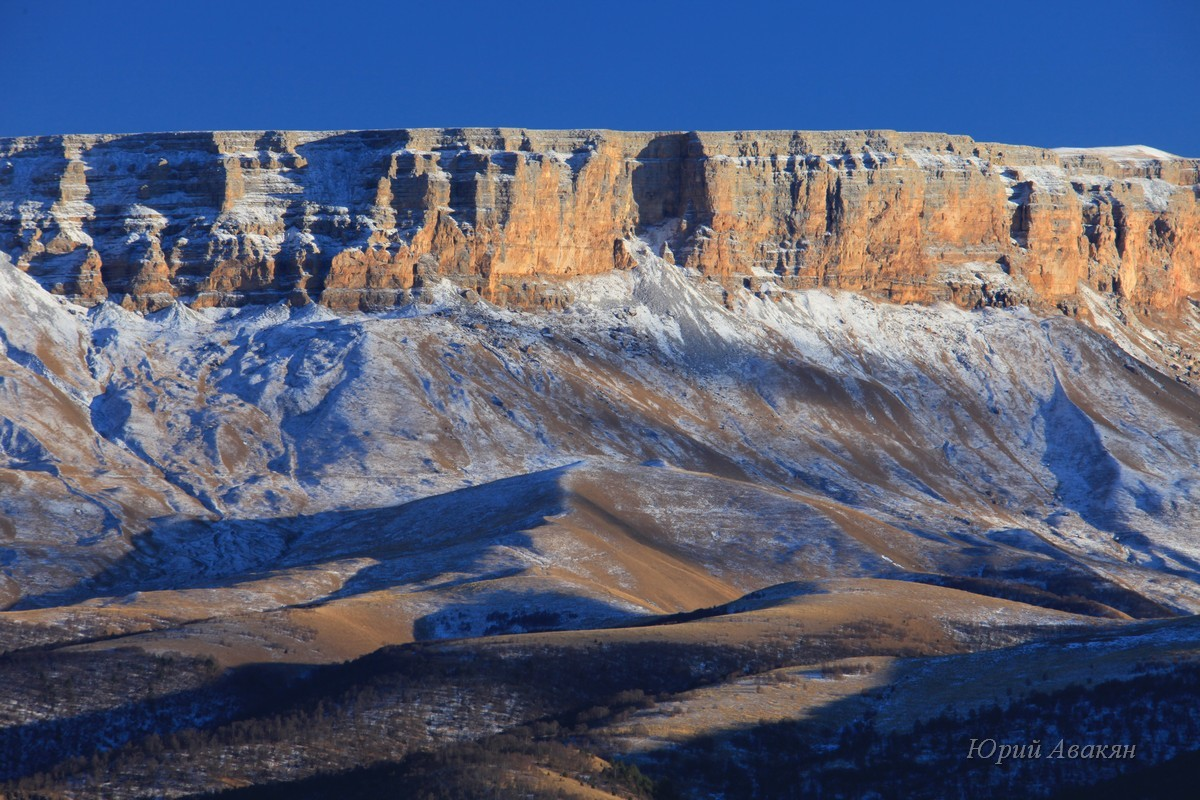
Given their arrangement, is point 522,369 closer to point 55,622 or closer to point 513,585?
point 513,585

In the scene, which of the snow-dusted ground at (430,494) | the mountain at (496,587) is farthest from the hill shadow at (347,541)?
the mountain at (496,587)

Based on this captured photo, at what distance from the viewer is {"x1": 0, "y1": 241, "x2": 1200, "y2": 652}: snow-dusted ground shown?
Result: 13450cm

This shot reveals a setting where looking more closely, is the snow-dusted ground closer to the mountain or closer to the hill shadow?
the hill shadow

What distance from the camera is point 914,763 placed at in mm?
76000

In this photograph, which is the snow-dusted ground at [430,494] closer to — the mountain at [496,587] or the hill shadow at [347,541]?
the hill shadow at [347,541]

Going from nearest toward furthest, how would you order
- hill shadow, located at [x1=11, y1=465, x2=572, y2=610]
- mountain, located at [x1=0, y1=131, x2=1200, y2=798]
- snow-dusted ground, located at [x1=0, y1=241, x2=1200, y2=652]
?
mountain, located at [x1=0, y1=131, x2=1200, y2=798], snow-dusted ground, located at [x1=0, y1=241, x2=1200, y2=652], hill shadow, located at [x1=11, y1=465, x2=572, y2=610]

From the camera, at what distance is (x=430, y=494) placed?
169m

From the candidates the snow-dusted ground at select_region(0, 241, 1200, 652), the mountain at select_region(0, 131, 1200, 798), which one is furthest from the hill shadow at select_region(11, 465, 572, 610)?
the mountain at select_region(0, 131, 1200, 798)

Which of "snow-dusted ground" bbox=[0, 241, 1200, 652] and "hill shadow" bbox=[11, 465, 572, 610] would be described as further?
"hill shadow" bbox=[11, 465, 572, 610]

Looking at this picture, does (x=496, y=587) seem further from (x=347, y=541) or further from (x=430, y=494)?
(x=430, y=494)

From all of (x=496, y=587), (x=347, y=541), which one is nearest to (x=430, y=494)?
(x=347, y=541)

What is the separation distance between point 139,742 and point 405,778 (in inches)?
862

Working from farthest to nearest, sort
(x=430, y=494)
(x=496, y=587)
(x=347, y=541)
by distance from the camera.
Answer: (x=430, y=494) < (x=347, y=541) < (x=496, y=587)

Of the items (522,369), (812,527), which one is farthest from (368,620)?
(522,369)
